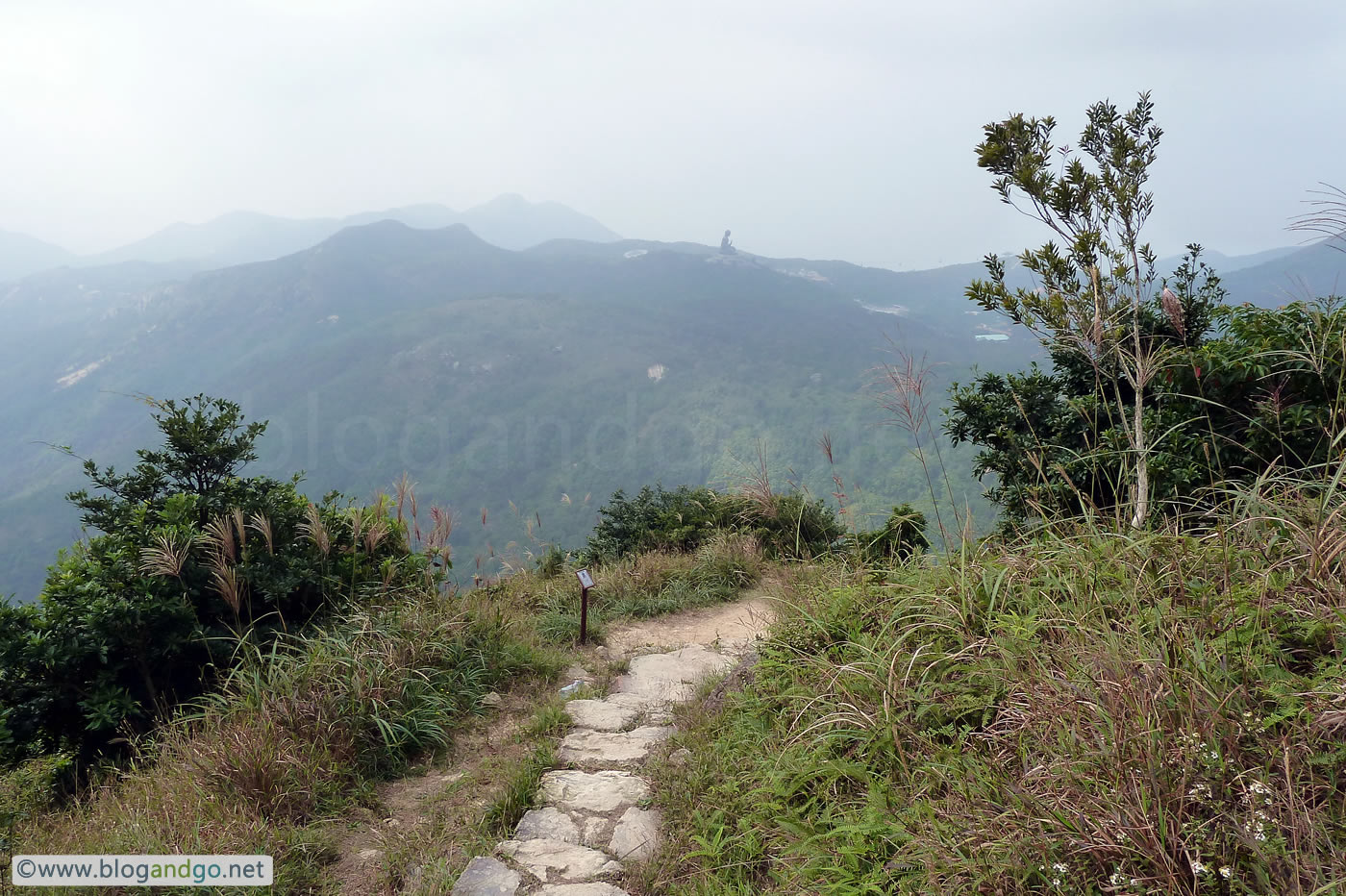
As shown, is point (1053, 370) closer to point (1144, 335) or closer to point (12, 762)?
point (1144, 335)

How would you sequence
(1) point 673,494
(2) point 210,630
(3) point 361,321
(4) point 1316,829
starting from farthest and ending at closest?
1. (3) point 361,321
2. (1) point 673,494
3. (2) point 210,630
4. (4) point 1316,829

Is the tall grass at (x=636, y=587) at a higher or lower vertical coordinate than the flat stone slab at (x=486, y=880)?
lower

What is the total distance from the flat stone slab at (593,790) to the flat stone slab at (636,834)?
9 cm

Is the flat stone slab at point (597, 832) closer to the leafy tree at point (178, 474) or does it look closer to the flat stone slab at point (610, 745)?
the flat stone slab at point (610, 745)

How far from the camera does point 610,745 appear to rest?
3424mm

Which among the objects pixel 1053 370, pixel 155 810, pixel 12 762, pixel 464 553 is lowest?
pixel 464 553

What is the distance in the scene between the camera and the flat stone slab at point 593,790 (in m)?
2.89

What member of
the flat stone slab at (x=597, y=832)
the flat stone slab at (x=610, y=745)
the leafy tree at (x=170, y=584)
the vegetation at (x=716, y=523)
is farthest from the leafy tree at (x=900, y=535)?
the leafy tree at (x=170, y=584)

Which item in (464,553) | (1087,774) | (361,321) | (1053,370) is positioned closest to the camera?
(1087,774)

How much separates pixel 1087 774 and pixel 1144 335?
4153 mm

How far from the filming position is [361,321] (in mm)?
122750

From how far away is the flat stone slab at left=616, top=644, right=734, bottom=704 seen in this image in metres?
4.12

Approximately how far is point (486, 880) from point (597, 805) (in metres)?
0.57

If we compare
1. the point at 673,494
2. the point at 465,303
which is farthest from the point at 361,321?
the point at 673,494
